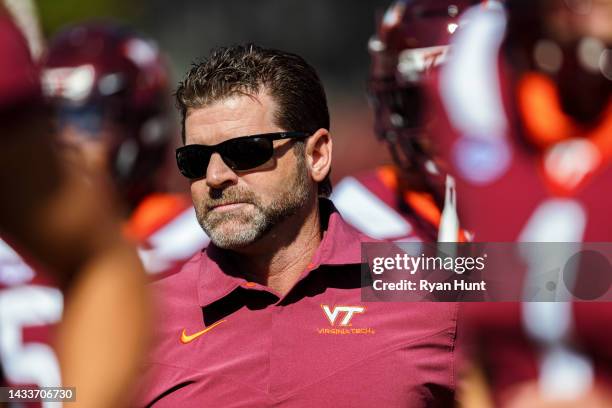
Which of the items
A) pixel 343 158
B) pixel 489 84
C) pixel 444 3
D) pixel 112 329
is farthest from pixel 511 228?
pixel 343 158

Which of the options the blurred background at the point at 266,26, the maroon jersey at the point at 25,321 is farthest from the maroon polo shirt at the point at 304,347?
the blurred background at the point at 266,26

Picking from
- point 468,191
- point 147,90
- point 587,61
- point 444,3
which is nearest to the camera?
point 587,61

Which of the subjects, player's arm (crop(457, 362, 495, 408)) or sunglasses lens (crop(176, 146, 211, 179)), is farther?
sunglasses lens (crop(176, 146, 211, 179))

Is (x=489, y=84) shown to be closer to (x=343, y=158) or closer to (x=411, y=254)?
(x=411, y=254)

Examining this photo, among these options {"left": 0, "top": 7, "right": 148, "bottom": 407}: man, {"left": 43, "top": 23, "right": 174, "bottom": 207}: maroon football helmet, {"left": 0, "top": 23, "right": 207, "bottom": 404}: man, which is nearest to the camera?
{"left": 0, "top": 7, "right": 148, "bottom": 407}: man

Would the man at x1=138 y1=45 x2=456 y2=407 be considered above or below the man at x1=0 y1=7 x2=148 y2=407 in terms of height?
below

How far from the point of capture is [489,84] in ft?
9.25

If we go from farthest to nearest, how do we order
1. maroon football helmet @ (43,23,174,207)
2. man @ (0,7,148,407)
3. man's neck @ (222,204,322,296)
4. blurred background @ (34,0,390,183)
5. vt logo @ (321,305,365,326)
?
1. blurred background @ (34,0,390,183)
2. maroon football helmet @ (43,23,174,207)
3. man's neck @ (222,204,322,296)
4. vt logo @ (321,305,365,326)
5. man @ (0,7,148,407)

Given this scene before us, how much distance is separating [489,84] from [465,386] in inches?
36.5

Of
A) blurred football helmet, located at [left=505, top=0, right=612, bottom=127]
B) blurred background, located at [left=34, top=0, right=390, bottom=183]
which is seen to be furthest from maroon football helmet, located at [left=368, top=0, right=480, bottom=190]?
blurred background, located at [left=34, top=0, right=390, bottom=183]

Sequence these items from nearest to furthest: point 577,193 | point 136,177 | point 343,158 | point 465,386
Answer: point 465,386 → point 577,193 → point 136,177 → point 343,158

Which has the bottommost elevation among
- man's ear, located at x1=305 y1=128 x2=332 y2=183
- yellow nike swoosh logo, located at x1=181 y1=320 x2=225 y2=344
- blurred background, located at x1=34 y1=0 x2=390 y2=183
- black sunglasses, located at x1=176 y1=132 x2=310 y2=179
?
blurred background, located at x1=34 y1=0 x2=390 y2=183

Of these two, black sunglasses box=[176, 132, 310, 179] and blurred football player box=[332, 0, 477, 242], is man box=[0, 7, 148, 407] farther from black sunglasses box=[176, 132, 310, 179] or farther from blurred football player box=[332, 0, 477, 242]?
blurred football player box=[332, 0, 477, 242]

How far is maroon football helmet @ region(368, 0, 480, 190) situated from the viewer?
3.24m
